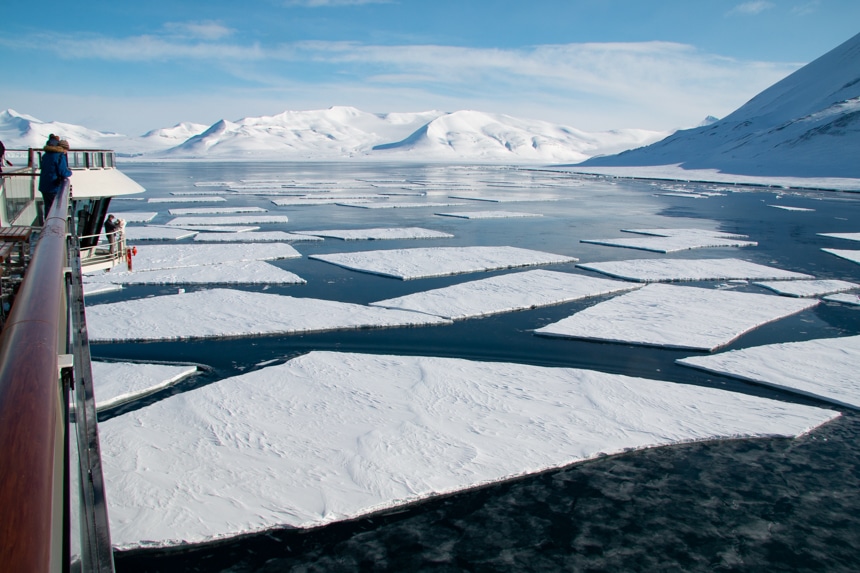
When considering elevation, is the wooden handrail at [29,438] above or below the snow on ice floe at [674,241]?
above

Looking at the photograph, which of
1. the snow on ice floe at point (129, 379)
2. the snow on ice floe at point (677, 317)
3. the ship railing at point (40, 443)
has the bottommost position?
the snow on ice floe at point (129, 379)

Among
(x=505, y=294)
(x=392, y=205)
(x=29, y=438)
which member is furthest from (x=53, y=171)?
(x=392, y=205)

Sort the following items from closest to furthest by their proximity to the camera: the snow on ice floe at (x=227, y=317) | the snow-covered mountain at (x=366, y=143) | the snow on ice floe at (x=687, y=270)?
1. the snow on ice floe at (x=227, y=317)
2. the snow on ice floe at (x=687, y=270)
3. the snow-covered mountain at (x=366, y=143)

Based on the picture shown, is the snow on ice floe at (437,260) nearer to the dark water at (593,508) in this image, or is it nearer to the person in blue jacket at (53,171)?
the dark water at (593,508)

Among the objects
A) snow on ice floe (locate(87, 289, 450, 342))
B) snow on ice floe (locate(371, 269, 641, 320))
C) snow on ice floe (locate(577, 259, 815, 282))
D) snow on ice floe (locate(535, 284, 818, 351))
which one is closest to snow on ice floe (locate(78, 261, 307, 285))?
snow on ice floe (locate(87, 289, 450, 342))

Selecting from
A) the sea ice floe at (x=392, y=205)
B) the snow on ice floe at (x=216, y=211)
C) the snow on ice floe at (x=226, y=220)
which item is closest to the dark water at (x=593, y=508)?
the snow on ice floe at (x=226, y=220)

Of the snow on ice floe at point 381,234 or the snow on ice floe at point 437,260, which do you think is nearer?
the snow on ice floe at point 437,260

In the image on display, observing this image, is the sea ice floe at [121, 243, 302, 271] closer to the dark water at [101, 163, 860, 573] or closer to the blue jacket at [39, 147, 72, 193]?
the dark water at [101, 163, 860, 573]
